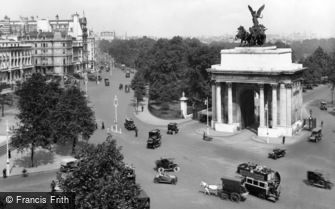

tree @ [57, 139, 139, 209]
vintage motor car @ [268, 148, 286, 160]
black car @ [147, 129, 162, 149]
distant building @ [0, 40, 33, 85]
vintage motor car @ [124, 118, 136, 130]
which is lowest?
vintage motor car @ [268, 148, 286, 160]

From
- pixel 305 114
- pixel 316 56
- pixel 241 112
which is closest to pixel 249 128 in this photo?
pixel 241 112

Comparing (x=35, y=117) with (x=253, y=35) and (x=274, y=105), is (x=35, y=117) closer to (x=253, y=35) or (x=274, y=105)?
(x=274, y=105)

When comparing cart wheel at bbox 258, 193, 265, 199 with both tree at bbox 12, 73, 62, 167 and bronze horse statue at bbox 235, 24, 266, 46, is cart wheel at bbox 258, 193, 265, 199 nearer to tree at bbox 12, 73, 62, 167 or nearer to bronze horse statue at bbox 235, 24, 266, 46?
tree at bbox 12, 73, 62, 167

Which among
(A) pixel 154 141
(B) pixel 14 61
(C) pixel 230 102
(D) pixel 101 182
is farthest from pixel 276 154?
(B) pixel 14 61

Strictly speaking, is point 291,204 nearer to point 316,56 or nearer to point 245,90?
point 245,90

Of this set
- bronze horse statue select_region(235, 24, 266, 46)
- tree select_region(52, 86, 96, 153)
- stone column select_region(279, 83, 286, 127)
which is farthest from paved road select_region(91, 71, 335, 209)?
bronze horse statue select_region(235, 24, 266, 46)

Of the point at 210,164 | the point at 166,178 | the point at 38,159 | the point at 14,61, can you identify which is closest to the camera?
the point at 166,178

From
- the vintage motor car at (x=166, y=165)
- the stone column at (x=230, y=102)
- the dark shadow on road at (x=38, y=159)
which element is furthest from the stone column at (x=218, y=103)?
the dark shadow on road at (x=38, y=159)
